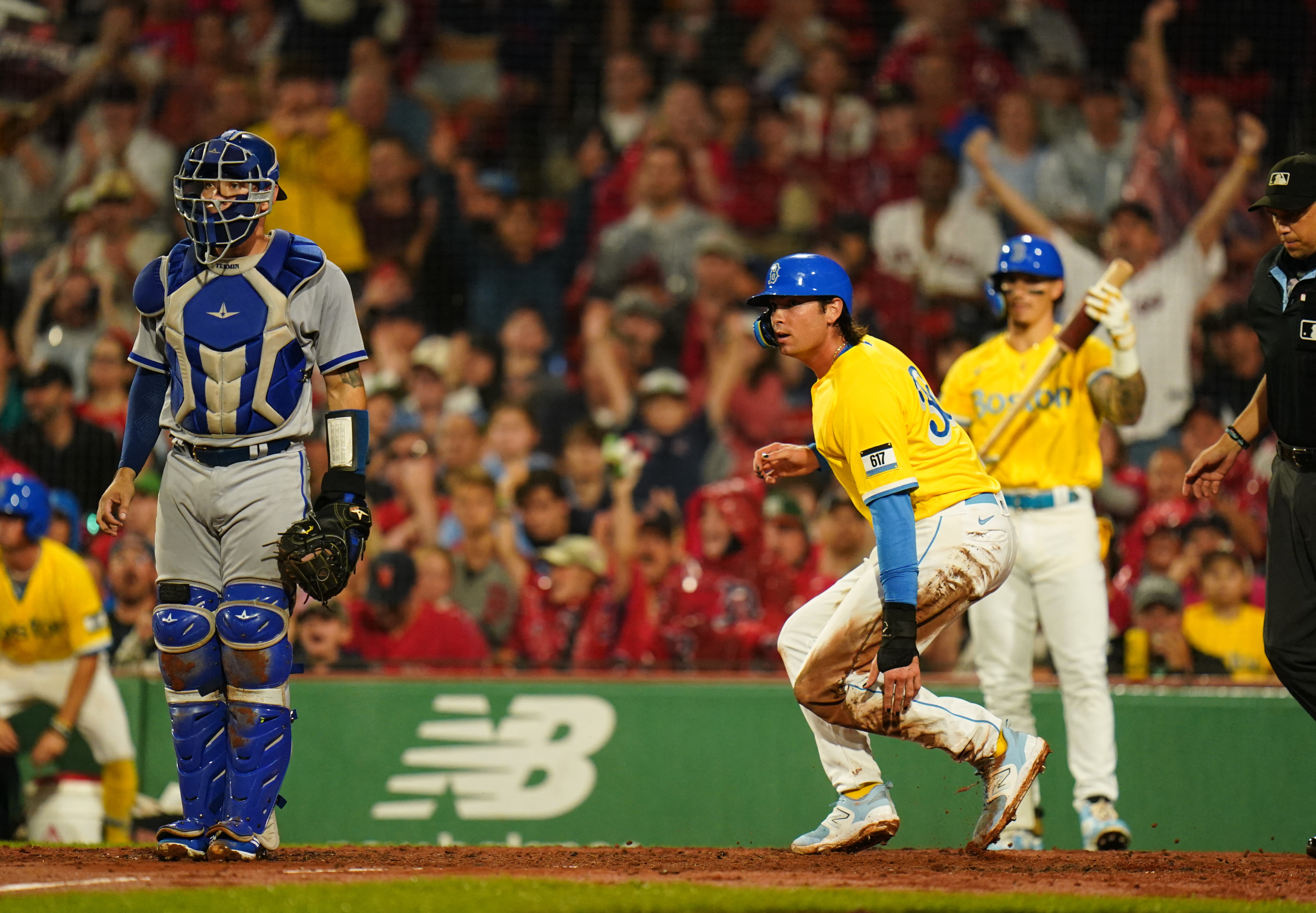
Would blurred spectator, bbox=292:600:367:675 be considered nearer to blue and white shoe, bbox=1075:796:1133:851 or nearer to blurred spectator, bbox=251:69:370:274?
blurred spectator, bbox=251:69:370:274

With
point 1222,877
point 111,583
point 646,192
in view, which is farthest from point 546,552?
point 1222,877

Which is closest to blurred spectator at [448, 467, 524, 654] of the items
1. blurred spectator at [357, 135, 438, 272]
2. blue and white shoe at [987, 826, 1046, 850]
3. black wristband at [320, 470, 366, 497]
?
blurred spectator at [357, 135, 438, 272]

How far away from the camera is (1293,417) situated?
187 inches

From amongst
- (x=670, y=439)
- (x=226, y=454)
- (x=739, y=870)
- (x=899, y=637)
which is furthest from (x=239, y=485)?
(x=670, y=439)

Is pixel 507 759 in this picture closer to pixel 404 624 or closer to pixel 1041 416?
pixel 404 624

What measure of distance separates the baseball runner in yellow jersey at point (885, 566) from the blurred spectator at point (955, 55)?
6.35 metres

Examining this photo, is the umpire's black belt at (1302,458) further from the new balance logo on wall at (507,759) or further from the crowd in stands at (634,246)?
the new balance logo on wall at (507,759)

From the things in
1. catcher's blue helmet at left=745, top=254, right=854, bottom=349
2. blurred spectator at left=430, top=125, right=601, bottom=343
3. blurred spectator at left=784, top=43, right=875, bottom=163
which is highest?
blurred spectator at left=784, top=43, right=875, bottom=163

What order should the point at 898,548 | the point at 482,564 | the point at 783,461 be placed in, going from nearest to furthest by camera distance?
1. the point at 898,548
2. the point at 783,461
3. the point at 482,564

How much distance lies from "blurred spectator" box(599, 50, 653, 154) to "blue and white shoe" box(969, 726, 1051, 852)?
709 cm

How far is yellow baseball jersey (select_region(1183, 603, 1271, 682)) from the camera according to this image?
289 inches

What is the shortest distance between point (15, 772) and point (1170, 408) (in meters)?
6.76

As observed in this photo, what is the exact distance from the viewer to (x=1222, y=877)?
4.43 m

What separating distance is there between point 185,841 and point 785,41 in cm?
830
